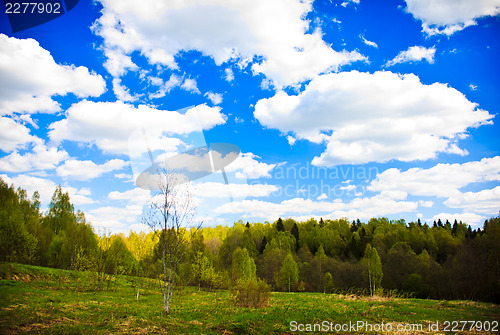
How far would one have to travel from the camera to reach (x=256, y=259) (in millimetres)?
60812

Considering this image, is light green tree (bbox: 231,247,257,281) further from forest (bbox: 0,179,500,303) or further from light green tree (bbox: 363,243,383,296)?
light green tree (bbox: 363,243,383,296)

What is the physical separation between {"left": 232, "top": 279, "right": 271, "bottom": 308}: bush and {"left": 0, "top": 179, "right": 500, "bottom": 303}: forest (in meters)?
9.96

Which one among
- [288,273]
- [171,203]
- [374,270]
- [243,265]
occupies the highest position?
[171,203]

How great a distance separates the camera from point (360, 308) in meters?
17.7

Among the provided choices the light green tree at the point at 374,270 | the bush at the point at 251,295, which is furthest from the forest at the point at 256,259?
the bush at the point at 251,295

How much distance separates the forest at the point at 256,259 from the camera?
33.9 m

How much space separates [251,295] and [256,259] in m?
43.3

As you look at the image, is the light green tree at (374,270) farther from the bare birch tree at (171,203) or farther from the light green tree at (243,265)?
the bare birch tree at (171,203)

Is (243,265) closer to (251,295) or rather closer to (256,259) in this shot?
(256,259)

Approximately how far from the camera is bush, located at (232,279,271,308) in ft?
62.1

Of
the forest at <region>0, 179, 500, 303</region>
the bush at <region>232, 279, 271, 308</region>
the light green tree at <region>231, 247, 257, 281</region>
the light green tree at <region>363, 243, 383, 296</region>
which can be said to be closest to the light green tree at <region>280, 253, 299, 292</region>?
the forest at <region>0, 179, 500, 303</region>

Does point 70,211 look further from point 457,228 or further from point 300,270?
point 457,228

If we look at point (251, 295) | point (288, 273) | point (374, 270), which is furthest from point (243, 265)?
point (251, 295)

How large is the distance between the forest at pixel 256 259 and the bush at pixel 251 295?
996 cm
